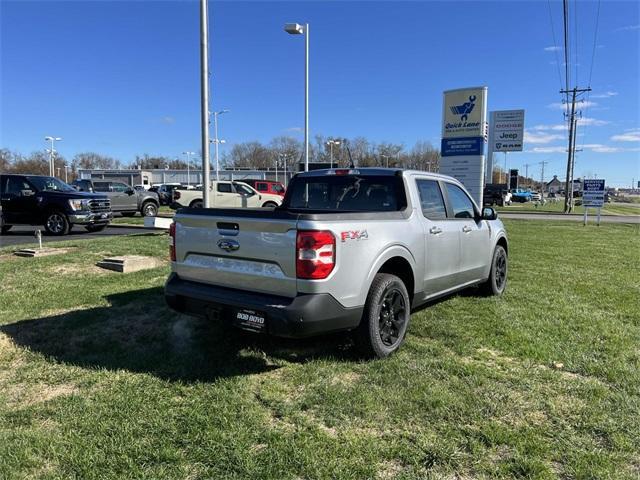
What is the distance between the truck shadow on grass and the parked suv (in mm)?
16319

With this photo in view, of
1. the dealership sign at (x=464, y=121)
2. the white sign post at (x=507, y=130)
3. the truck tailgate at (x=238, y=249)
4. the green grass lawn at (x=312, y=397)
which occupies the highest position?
the white sign post at (x=507, y=130)

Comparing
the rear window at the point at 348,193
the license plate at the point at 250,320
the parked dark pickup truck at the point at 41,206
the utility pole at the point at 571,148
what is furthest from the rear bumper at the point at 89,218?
the utility pole at the point at 571,148

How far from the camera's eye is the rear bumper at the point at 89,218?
14.3 metres

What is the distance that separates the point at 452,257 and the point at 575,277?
4.22 metres

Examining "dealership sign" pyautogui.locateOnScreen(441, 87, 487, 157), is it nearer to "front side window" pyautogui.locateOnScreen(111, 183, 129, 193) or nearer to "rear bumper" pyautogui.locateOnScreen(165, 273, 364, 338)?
"front side window" pyautogui.locateOnScreen(111, 183, 129, 193)

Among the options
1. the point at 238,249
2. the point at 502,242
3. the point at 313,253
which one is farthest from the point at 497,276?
the point at 238,249

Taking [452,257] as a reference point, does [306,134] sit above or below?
above

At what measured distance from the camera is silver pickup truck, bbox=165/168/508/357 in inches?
146

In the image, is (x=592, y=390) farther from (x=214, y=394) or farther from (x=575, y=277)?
(x=575, y=277)

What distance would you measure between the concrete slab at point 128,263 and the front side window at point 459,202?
17.2 feet

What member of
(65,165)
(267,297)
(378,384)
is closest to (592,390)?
(378,384)

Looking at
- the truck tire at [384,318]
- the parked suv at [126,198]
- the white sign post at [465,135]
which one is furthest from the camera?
the parked suv at [126,198]

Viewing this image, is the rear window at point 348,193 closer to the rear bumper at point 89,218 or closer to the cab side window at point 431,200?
the cab side window at point 431,200

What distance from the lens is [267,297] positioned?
3.92 metres
